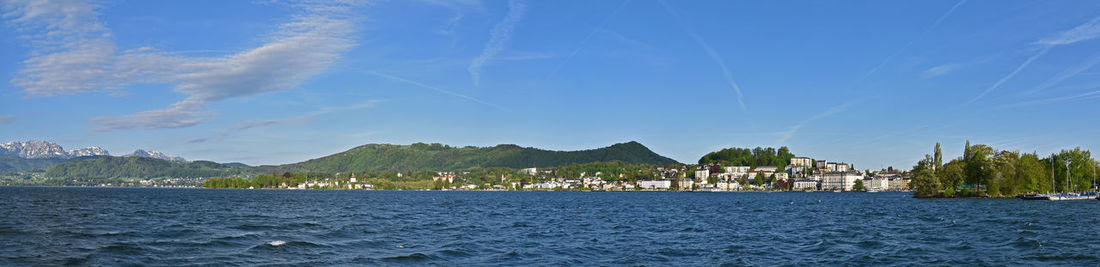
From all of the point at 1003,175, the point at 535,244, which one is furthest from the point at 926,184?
the point at 535,244

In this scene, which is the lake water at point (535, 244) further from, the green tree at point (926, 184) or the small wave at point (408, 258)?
the green tree at point (926, 184)

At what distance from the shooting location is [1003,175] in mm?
133125

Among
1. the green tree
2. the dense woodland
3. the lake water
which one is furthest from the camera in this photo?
the green tree

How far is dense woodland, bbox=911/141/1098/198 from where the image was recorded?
437ft

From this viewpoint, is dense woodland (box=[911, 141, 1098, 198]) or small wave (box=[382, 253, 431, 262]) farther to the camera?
dense woodland (box=[911, 141, 1098, 198])

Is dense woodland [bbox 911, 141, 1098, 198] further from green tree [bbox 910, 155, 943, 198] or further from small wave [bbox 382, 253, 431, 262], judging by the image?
small wave [bbox 382, 253, 431, 262]

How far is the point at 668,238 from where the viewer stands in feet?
144

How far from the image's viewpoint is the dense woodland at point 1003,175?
13312cm

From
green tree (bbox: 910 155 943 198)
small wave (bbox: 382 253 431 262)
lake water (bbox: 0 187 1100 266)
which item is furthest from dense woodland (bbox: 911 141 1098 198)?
small wave (bbox: 382 253 431 262)

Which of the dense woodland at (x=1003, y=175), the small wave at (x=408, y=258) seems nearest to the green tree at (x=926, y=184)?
the dense woodland at (x=1003, y=175)

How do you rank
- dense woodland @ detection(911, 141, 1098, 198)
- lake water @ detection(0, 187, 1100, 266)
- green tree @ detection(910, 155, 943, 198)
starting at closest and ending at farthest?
lake water @ detection(0, 187, 1100, 266) < dense woodland @ detection(911, 141, 1098, 198) < green tree @ detection(910, 155, 943, 198)

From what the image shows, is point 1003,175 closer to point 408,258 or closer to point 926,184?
point 926,184

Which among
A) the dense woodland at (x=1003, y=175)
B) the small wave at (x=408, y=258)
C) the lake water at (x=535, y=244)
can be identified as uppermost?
the dense woodland at (x=1003, y=175)

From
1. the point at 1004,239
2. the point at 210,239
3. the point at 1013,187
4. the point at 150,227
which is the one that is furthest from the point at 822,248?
the point at 1013,187
